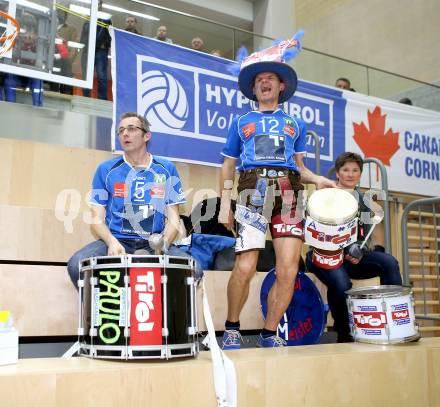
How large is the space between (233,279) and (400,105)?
4253 millimetres

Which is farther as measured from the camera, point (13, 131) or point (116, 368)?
point (13, 131)

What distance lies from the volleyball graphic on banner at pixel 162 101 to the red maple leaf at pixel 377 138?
2.08m

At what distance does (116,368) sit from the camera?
5.82ft

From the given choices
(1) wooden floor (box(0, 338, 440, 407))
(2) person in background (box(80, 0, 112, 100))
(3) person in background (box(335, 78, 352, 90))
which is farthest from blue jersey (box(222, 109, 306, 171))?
(3) person in background (box(335, 78, 352, 90))

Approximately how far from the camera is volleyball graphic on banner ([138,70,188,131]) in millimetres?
4398

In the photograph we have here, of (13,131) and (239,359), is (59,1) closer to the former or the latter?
(13,131)

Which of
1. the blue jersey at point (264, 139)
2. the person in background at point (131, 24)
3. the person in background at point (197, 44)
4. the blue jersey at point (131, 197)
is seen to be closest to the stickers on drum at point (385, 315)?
the blue jersey at point (264, 139)

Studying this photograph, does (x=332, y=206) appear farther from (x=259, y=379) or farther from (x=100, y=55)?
(x=100, y=55)

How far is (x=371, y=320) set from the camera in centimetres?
280

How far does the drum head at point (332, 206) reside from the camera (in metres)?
2.77

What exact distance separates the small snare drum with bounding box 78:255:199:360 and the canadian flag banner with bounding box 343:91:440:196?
3862mm

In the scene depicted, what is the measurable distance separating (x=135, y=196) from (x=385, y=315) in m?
1.45

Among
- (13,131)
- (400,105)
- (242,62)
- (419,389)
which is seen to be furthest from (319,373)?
(400,105)

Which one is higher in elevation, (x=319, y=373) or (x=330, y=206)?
(x=330, y=206)
